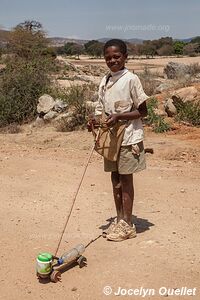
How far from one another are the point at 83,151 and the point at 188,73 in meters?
12.2

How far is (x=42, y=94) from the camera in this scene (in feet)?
38.5

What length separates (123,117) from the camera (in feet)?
11.8

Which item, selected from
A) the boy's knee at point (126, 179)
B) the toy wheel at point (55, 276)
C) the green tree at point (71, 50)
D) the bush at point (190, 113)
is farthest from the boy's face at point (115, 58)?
the green tree at point (71, 50)

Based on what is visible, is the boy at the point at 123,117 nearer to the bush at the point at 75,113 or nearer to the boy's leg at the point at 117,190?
the boy's leg at the point at 117,190

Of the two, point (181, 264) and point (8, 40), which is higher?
point (8, 40)

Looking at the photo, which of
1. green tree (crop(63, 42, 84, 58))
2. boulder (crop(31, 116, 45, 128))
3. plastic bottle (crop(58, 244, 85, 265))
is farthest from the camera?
green tree (crop(63, 42, 84, 58))

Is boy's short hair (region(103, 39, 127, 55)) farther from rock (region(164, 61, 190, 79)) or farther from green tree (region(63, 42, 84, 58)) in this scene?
green tree (region(63, 42, 84, 58))

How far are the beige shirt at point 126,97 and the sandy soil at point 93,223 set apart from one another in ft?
2.91

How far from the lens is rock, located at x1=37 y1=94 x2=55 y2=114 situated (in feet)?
36.3

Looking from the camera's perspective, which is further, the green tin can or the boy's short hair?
the boy's short hair

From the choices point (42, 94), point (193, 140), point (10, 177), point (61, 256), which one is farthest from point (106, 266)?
point (42, 94)

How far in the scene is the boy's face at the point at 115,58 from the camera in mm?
3578

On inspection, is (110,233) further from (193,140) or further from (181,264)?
(193,140)

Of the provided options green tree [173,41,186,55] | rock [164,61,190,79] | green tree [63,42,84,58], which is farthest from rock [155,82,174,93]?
green tree [63,42,84,58]
